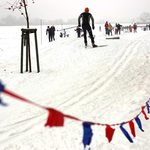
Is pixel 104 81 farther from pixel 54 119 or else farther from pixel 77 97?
pixel 54 119

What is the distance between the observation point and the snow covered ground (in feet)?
16.5

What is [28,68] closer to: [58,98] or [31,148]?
[58,98]

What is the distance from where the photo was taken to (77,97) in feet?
24.2

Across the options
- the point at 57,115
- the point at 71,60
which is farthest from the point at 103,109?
the point at 71,60

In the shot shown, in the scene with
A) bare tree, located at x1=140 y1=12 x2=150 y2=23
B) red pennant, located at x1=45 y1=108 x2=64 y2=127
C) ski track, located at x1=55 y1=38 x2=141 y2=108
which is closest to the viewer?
red pennant, located at x1=45 y1=108 x2=64 y2=127

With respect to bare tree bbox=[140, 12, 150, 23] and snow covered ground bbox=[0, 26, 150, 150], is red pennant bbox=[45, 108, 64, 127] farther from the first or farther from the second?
bare tree bbox=[140, 12, 150, 23]

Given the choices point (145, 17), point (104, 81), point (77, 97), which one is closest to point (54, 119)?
point (77, 97)

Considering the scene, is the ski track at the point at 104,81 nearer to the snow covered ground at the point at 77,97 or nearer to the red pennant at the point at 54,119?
the snow covered ground at the point at 77,97

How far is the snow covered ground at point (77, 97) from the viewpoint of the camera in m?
5.04

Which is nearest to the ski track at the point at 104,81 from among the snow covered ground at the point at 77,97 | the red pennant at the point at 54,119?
the snow covered ground at the point at 77,97

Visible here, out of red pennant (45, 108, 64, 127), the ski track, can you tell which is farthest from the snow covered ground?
red pennant (45, 108, 64, 127)

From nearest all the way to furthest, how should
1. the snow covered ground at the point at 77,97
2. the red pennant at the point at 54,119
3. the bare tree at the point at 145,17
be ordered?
1. the red pennant at the point at 54,119
2. the snow covered ground at the point at 77,97
3. the bare tree at the point at 145,17

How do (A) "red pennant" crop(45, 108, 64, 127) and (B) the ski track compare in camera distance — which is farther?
(B) the ski track

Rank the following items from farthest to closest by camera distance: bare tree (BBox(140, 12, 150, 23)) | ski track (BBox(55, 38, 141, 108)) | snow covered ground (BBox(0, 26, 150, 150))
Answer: bare tree (BBox(140, 12, 150, 23))
ski track (BBox(55, 38, 141, 108))
snow covered ground (BBox(0, 26, 150, 150))
